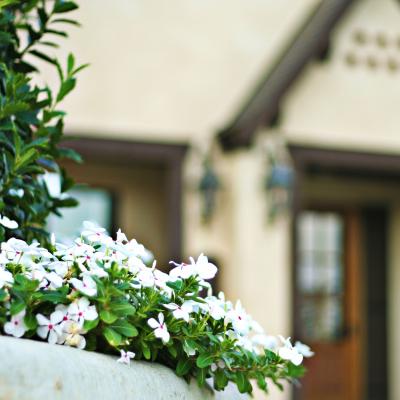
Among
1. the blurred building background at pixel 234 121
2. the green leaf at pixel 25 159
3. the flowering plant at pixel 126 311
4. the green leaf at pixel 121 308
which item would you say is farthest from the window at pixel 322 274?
the green leaf at pixel 121 308

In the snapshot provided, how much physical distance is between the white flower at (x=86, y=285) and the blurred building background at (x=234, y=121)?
5.70m

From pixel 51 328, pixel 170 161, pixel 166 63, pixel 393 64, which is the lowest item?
pixel 170 161

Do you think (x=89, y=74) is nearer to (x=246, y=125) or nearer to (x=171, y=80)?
(x=171, y=80)

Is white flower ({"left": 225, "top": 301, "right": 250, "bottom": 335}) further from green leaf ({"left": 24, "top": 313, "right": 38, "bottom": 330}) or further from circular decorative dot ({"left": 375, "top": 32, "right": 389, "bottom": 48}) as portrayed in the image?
circular decorative dot ({"left": 375, "top": 32, "right": 389, "bottom": 48})

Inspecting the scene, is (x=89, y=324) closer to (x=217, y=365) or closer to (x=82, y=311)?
(x=82, y=311)

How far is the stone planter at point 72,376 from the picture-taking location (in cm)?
205

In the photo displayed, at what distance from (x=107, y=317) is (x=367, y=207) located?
8277mm

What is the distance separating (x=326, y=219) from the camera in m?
10.5

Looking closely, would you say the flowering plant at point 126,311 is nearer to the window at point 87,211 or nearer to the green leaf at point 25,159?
the green leaf at point 25,159

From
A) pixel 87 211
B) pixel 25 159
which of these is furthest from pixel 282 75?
pixel 25 159

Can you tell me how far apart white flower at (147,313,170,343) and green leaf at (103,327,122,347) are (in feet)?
0.34

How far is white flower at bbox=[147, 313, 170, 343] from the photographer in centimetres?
239

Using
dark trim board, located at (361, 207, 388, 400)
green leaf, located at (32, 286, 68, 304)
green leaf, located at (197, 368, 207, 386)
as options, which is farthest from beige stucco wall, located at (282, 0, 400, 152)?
green leaf, located at (32, 286, 68, 304)

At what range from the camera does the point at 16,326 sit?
225cm
